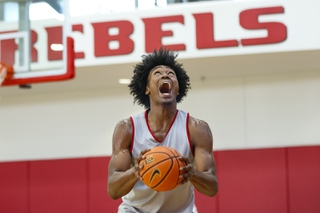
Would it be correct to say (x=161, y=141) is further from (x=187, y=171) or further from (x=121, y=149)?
(x=187, y=171)

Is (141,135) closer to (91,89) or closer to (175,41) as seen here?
(175,41)

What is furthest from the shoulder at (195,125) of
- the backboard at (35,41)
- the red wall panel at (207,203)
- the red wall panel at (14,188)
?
the red wall panel at (14,188)

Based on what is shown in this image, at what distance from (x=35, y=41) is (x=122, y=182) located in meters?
3.89

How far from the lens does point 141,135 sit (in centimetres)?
395

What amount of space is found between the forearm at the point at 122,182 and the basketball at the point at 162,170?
142 mm

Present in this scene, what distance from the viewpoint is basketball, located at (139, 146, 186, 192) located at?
3.35m

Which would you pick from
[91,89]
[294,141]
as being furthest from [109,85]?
[294,141]

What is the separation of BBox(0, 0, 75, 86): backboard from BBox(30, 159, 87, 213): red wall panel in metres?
2.76

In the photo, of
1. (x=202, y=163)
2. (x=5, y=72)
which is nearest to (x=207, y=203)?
(x=5, y=72)

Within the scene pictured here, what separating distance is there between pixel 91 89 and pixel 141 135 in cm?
607

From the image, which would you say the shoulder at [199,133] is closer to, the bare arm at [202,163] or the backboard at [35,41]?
the bare arm at [202,163]

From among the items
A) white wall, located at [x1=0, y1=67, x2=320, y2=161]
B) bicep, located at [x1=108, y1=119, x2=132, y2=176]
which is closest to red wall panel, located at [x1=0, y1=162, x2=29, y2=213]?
white wall, located at [x1=0, y1=67, x2=320, y2=161]

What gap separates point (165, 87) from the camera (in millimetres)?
4004

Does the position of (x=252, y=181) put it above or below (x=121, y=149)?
below
